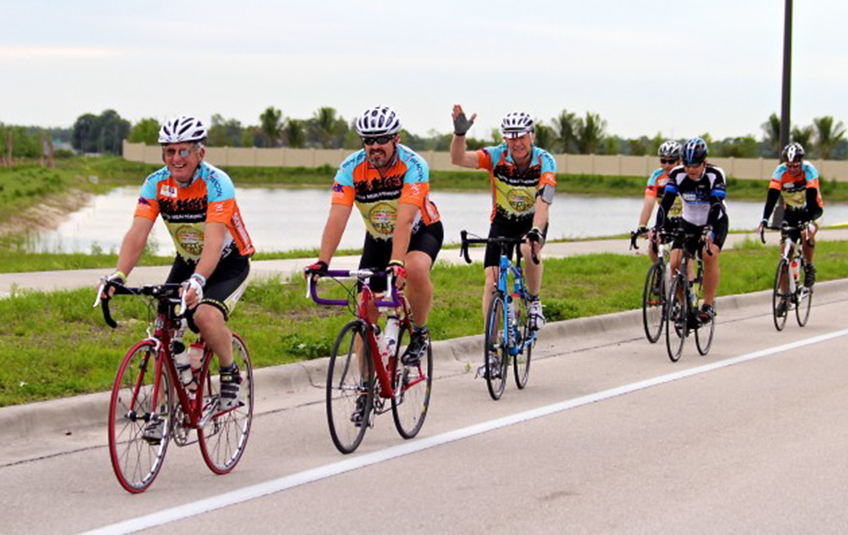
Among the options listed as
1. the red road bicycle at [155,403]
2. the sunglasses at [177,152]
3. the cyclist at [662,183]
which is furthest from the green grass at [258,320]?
the sunglasses at [177,152]

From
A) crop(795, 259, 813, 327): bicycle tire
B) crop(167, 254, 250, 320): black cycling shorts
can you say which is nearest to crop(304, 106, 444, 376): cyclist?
crop(167, 254, 250, 320): black cycling shorts

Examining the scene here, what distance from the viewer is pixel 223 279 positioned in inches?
303

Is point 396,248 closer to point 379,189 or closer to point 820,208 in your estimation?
point 379,189

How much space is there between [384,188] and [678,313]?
5.00m

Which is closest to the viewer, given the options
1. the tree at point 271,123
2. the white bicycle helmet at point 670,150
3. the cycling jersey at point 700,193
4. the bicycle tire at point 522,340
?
the bicycle tire at point 522,340

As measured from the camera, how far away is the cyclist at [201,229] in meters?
7.39

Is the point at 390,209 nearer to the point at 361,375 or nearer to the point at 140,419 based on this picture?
the point at 361,375

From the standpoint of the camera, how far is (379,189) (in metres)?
8.73

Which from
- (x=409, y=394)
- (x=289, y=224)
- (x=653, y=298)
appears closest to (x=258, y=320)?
(x=653, y=298)

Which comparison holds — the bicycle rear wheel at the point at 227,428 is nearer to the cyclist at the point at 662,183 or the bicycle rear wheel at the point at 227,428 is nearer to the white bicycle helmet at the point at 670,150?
the cyclist at the point at 662,183

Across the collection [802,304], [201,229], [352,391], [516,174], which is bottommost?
[802,304]

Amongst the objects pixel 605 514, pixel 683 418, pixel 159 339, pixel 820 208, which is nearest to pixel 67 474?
pixel 159 339

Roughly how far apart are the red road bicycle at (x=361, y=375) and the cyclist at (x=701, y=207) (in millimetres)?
5290

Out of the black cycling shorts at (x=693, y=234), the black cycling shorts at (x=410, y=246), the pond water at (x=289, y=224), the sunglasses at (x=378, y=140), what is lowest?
the pond water at (x=289, y=224)
